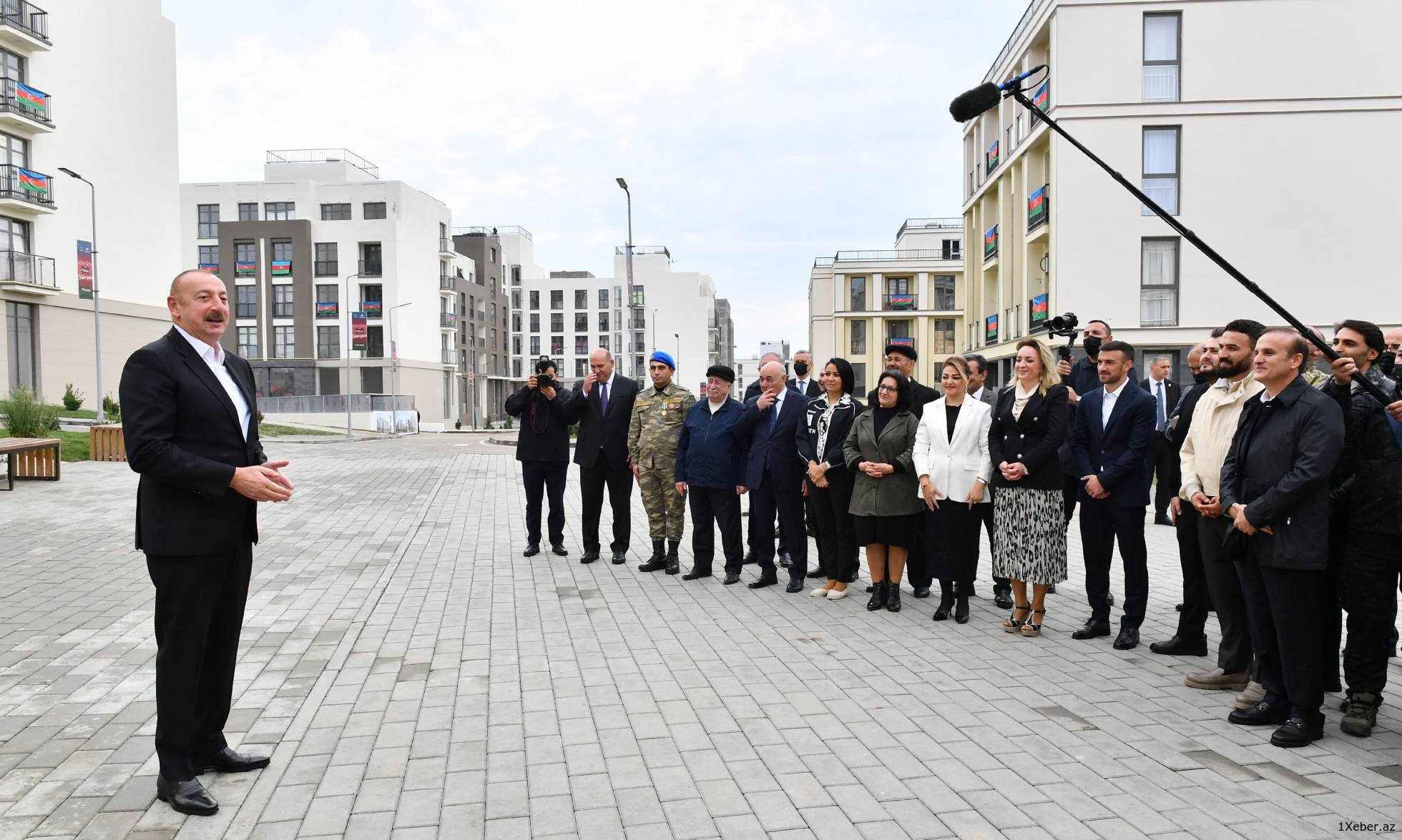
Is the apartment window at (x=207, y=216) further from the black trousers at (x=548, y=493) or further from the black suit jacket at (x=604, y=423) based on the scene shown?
the black suit jacket at (x=604, y=423)

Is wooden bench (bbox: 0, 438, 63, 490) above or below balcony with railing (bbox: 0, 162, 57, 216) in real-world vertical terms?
below

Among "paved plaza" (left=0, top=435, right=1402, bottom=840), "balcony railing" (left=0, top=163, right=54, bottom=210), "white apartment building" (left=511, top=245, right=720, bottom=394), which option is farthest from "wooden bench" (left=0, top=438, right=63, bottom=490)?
"white apartment building" (left=511, top=245, right=720, bottom=394)

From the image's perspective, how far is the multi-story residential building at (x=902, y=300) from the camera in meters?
67.3

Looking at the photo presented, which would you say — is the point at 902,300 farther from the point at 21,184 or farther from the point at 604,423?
the point at 604,423

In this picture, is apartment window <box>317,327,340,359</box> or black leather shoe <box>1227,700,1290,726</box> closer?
black leather shoe <box>1227,700,1290,726</box>

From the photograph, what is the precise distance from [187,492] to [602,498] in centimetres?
604

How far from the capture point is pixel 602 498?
955cm

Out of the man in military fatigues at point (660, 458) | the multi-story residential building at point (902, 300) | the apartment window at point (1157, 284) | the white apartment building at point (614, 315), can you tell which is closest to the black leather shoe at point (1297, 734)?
the man in military fatigues at point (660, 458)

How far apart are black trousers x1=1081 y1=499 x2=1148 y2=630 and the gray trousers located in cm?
75

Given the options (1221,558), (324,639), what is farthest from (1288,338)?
(324,639)

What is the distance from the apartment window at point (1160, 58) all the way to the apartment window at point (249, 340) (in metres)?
68.3

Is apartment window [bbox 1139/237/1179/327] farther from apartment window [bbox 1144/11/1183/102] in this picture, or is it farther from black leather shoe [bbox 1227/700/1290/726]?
black leather shoe [bbox 1227/700/1290/726]

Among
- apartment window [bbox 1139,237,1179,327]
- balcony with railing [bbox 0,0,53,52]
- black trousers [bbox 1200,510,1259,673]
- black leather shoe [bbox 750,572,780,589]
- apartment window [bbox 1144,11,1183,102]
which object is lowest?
black leather shoe [bbox 750,572,780,589]

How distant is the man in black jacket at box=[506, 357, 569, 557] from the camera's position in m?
9.48
